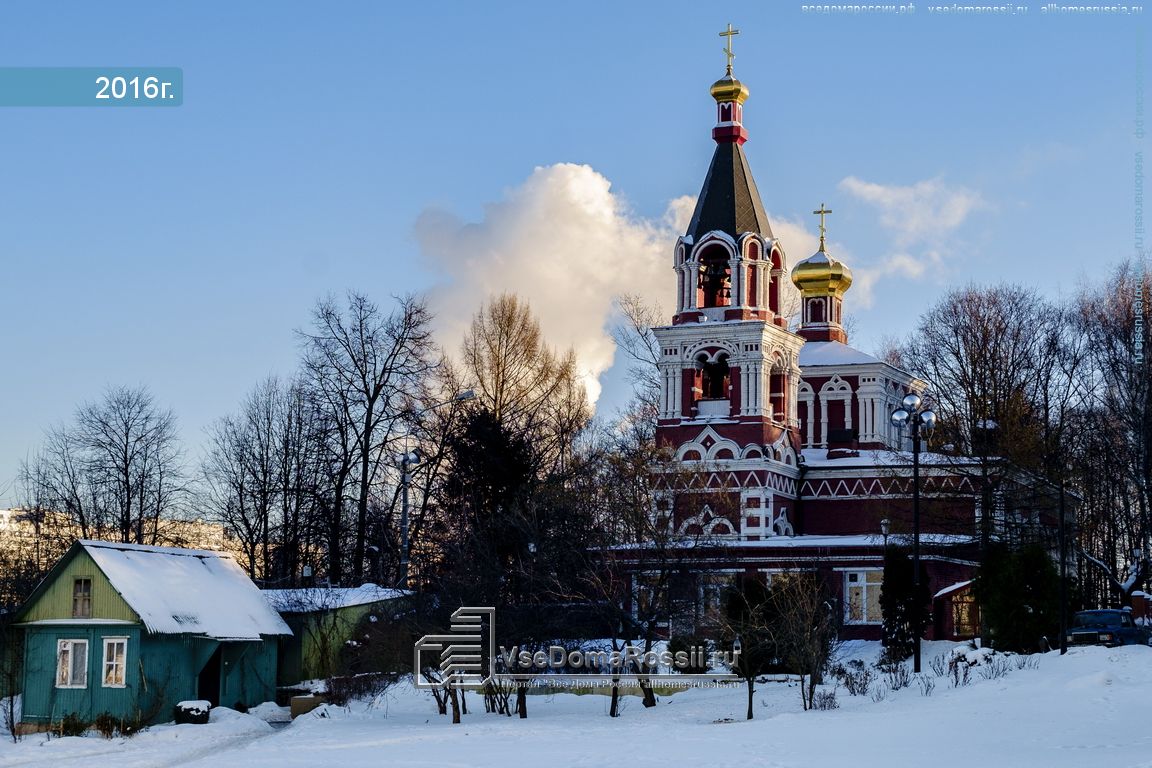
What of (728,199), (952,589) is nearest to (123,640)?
(952,589)

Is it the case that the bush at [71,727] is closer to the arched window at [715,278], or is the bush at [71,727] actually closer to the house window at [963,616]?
the house window at [963,616]

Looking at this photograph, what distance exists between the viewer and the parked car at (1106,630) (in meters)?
34.0

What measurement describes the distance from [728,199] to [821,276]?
9.06 meters

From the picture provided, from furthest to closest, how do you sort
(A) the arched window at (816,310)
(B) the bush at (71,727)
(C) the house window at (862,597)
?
(A) the arched window at (816,310), (C) the house window at (862,597), (B) the bush at (71,727)

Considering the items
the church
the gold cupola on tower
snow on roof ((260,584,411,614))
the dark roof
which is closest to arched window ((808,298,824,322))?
the gold cupola on tower

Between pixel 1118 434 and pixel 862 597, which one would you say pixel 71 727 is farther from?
pixel 1118 434

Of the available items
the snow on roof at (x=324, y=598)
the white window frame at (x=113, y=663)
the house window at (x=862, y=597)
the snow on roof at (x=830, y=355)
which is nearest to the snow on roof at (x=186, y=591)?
the white window frame at (x=113, y=663)

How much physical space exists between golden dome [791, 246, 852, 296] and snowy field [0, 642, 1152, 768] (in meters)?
27.0

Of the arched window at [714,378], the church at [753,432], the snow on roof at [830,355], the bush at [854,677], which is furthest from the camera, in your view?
the snow on roof at [830,355]

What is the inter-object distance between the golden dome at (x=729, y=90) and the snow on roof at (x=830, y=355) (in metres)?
9.39

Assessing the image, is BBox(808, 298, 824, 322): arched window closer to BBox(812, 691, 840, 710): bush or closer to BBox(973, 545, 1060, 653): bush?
BBox(973, 545, 1060, 653): bush

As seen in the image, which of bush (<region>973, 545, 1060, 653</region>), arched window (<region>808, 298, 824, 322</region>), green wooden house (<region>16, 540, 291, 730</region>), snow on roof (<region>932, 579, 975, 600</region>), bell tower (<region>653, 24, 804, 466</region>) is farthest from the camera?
arched window (<region>808, 298, 824, 322</region>)

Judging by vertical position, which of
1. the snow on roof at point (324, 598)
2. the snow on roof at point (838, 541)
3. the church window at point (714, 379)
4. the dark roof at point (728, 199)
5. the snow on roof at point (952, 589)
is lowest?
the snow on roof at point (324, 598)

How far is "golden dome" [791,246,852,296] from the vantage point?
187 ft
